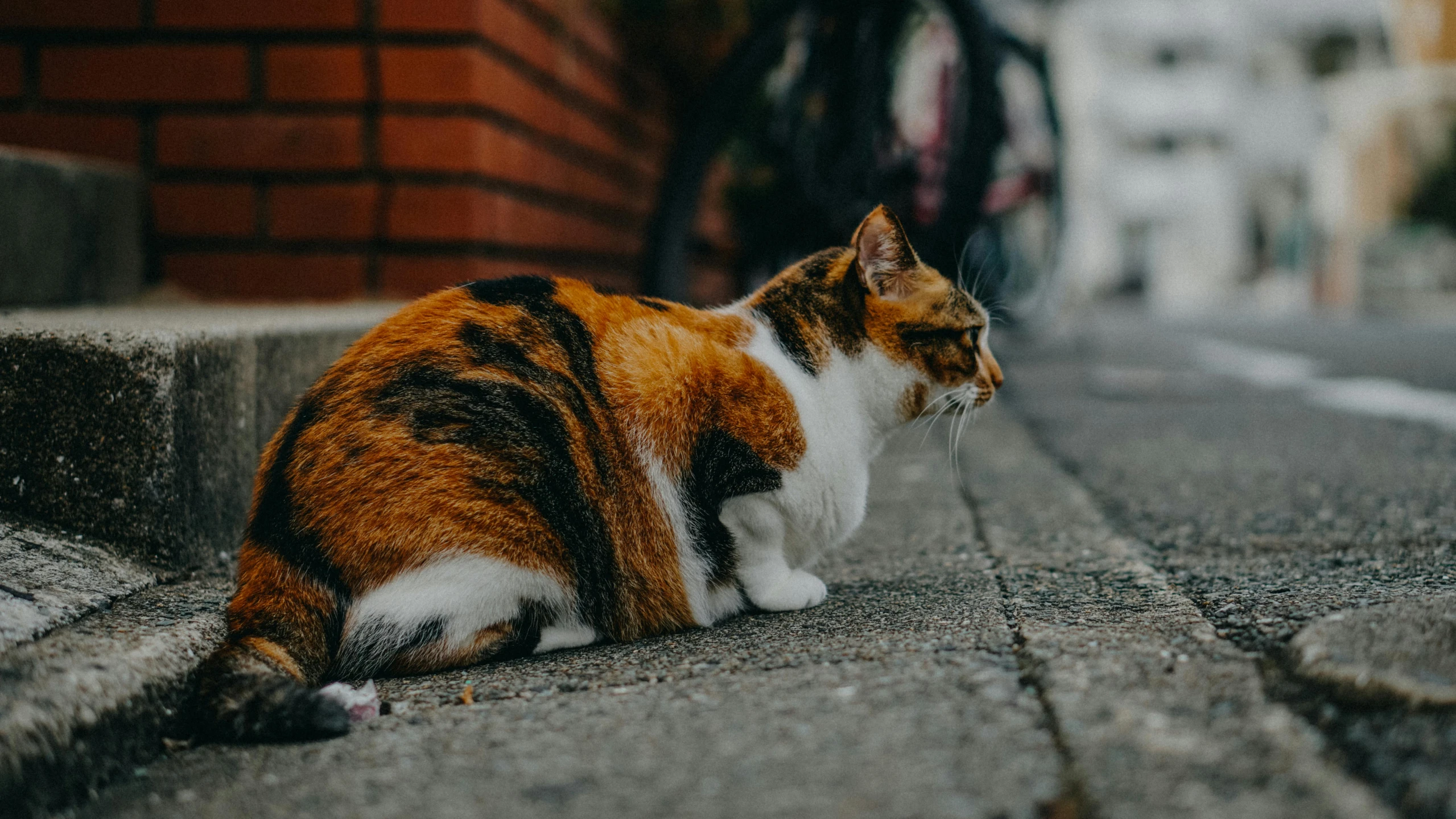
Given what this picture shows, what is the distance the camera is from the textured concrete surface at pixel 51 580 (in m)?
1.26

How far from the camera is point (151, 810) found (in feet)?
3.35

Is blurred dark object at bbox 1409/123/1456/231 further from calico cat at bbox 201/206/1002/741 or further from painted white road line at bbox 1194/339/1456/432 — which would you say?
calico cat at bbox 201/206/1002/741

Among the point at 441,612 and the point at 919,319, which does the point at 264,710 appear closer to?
the point at 441,612

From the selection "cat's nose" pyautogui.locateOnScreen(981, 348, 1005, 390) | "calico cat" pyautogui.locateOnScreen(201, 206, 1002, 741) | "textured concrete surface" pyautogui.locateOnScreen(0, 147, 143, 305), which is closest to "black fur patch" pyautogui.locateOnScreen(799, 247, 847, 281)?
"calico cat" pyautogui.locateOnScreen(201, 206, 1002, 741)

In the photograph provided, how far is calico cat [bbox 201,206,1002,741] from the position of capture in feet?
4.39

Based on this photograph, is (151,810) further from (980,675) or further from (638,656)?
(980,675)

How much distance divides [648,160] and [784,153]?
103cm

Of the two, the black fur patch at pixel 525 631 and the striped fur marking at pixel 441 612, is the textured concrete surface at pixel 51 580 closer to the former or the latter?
the striped fur marking at pixel 441 612

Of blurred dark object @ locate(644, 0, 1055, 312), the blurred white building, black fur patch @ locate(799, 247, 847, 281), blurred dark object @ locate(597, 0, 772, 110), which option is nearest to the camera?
black fur patch @ locate(799, 247, 847, 281)

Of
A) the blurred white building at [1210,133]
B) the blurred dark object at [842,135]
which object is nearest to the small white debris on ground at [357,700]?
the blurred dark object at [842,135]

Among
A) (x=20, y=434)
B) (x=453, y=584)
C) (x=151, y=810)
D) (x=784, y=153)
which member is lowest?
(x=151, y=810)

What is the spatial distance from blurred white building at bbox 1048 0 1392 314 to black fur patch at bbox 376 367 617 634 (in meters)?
24.9

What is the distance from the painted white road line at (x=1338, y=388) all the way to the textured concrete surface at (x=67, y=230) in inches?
139

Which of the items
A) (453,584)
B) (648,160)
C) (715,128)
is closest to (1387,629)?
(453,584)
